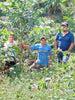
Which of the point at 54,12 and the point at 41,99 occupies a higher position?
the point at 54,12

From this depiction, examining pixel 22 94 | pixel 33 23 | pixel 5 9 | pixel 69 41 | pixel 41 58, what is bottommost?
pixel 22 94

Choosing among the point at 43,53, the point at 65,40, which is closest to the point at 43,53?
the point at 43,53

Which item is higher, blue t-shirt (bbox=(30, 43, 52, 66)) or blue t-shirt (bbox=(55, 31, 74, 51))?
blue t-shirt (bbox=(55, 31, 74, 51))

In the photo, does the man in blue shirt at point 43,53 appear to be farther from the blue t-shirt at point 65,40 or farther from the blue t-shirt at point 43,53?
the blue t-shirt at point 65,40

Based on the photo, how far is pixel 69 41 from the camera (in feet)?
18.6

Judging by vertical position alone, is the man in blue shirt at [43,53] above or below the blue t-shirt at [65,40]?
below

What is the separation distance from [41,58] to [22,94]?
1.70 metres

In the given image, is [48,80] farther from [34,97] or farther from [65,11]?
[65,11]

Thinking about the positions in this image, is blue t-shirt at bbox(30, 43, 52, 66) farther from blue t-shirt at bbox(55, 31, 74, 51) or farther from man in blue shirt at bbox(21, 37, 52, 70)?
blue t-shirt at bbox(55, 31, 74, 51)

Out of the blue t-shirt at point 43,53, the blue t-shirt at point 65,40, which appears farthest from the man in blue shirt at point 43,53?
the blue t-shirt at point 65,40

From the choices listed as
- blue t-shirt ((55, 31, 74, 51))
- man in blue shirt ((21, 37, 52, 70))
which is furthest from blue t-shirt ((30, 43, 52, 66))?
blue t-shirt ((55, 31, 74, 51))

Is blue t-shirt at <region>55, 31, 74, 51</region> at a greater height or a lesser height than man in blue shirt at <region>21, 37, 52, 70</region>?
greater

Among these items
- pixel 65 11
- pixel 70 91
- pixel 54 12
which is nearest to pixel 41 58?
pixel 70 91

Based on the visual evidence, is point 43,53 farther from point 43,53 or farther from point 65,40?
point 65,40
